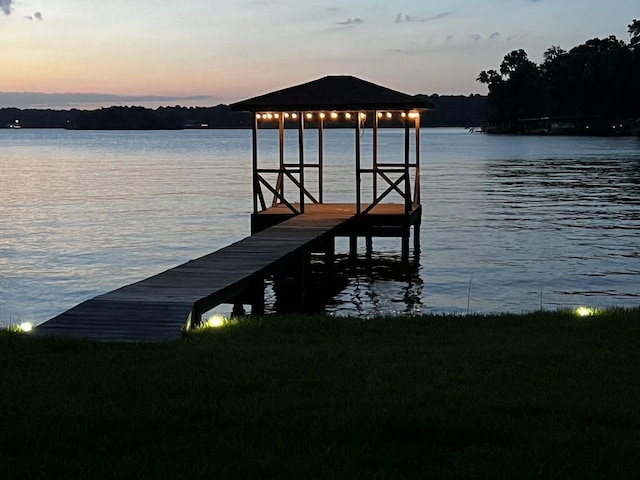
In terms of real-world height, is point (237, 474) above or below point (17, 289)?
above

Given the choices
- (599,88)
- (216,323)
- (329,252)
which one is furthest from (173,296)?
(599,88)

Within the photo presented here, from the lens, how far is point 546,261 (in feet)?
82.6

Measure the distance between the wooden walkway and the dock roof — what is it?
5.08 meters

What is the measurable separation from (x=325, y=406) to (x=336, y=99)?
17.3m

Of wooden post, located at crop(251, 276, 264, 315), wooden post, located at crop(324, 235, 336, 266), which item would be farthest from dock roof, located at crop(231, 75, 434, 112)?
wooden post, located at crop(251, 276, 264, 315)

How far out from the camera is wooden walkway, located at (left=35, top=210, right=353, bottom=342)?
11086 mm

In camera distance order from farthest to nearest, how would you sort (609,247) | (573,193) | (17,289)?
(573,193), (609,247), (17,289)

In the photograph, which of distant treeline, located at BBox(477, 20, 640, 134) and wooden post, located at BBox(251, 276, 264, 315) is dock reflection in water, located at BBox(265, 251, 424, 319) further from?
distant treeline, located at BBox(477, 20, 640, 134)

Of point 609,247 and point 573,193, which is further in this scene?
point 573,193

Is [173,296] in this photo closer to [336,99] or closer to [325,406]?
[325,406]

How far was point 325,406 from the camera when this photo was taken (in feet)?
24.9

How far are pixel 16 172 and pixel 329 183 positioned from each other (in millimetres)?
30369

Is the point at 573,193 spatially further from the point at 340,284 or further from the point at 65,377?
the point at 65,377

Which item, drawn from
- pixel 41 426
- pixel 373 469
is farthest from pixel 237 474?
pixel 41 426
